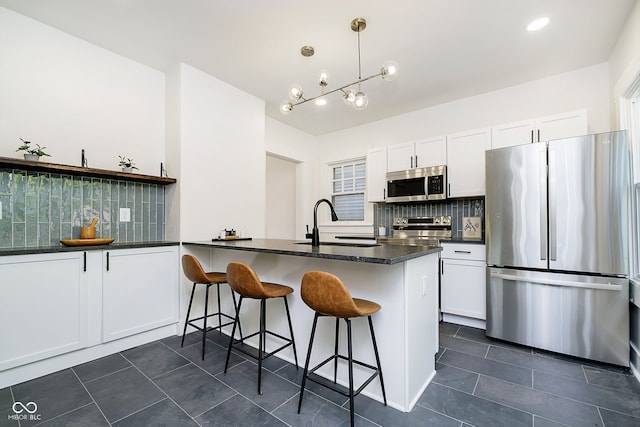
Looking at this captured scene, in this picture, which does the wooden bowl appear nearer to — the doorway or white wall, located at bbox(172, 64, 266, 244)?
white wall, located at bbox(172, 64, 266, 244)

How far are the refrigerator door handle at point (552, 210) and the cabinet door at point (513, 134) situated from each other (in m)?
0.70

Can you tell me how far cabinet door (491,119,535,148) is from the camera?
10.3 feet

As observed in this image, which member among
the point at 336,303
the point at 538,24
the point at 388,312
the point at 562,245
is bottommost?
the point at 388,312

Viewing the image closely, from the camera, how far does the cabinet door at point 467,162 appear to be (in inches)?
136

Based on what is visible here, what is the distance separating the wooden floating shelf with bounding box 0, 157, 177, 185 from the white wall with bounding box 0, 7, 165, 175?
6.6 inches

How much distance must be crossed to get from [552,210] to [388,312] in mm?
1968

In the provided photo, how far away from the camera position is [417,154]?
3.97 metres

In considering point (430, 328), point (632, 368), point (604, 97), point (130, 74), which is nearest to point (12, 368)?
point (130, 74)

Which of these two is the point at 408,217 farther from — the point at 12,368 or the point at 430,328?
the point at 12,368

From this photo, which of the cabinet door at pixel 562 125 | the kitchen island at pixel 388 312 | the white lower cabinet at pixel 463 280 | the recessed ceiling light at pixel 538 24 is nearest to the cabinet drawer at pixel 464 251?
the white lower cabinet at pixel 463 280

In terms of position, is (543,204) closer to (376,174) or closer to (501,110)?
(501,110)

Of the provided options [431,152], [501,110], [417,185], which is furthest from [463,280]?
[501,110]

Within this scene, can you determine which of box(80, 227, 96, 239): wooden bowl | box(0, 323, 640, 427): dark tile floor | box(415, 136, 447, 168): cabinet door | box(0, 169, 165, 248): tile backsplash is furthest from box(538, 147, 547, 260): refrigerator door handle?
box(80, 227, 96, 239): wooden bowl

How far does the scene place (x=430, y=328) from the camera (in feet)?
6.84
